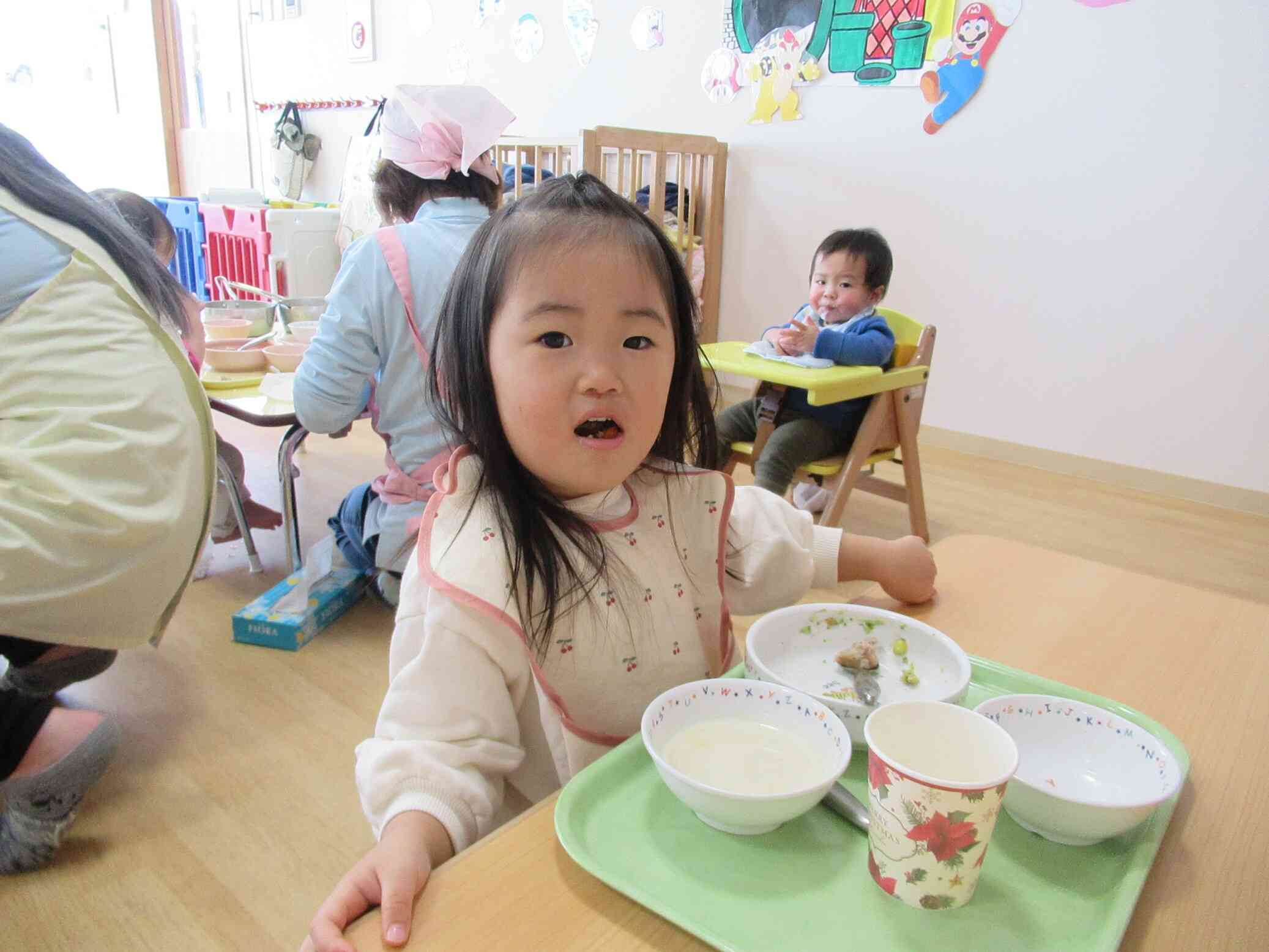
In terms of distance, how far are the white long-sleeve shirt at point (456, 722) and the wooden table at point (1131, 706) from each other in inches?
3.2

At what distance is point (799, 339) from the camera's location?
2184 millimetres

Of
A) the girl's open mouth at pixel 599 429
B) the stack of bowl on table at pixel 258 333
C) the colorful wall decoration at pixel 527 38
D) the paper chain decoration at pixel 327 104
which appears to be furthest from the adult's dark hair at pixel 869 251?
the paper chain decoration at pixel 327 104

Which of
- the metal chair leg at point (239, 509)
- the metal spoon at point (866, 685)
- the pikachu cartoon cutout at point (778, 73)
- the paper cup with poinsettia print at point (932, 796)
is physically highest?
the pikachu cartoon cutout at point (778, 73)

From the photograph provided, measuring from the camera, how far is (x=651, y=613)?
2.50ft

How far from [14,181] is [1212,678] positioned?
1428 millimetres

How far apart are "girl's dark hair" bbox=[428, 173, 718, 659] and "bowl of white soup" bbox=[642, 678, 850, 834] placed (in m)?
0.16

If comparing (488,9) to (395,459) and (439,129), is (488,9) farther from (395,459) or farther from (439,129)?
(395,459)

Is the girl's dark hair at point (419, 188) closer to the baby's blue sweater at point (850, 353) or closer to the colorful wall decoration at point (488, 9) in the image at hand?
the baby's blue sweater at point (850, 353)

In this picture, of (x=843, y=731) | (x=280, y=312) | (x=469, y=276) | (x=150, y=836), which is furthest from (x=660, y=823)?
(x=280, y=312)

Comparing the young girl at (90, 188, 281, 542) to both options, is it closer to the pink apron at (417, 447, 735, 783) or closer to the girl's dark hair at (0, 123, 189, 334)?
the girl's dark hair at (0, 123, 189, 334)

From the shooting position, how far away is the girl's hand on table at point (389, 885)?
44 centimetres

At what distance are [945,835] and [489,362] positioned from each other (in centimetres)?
46

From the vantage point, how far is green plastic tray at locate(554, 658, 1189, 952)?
0.44 meters

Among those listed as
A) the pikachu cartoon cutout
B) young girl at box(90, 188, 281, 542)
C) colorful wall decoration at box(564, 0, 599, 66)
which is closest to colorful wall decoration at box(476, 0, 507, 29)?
colorful wall decoration at box(564, 0, 599, 66)
